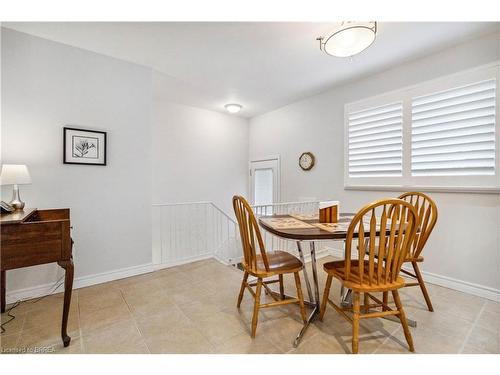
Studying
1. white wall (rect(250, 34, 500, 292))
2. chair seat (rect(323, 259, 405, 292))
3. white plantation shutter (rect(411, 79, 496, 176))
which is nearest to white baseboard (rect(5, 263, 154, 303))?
chair seat (rect(323, 259, 405, 292))

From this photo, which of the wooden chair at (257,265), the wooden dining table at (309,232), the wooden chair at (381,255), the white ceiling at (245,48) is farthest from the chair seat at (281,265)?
the white ceiling at (245,48)

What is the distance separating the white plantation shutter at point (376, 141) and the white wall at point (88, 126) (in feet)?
9.14

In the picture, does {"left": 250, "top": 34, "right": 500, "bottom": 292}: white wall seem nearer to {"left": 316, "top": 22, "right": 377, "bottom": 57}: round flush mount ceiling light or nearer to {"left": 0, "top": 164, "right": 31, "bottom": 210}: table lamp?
{"left": 316, "top": 22, "right": 377, "bottom": 57}: round flush mount ceiling light

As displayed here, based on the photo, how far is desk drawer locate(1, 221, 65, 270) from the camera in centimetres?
136

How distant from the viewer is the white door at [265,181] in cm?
457

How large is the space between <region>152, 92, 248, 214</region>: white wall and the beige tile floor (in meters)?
2.13

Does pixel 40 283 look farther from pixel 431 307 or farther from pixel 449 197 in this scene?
pixel 449 197

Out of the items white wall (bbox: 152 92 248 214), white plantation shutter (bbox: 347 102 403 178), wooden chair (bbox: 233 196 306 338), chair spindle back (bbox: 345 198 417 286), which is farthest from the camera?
white wall (bbox: 152 92 248 214)

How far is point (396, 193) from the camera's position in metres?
2.84

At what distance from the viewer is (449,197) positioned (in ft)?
8.04

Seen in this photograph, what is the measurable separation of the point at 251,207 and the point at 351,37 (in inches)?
64.4

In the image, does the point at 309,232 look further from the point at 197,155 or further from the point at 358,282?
the point at 197,155
